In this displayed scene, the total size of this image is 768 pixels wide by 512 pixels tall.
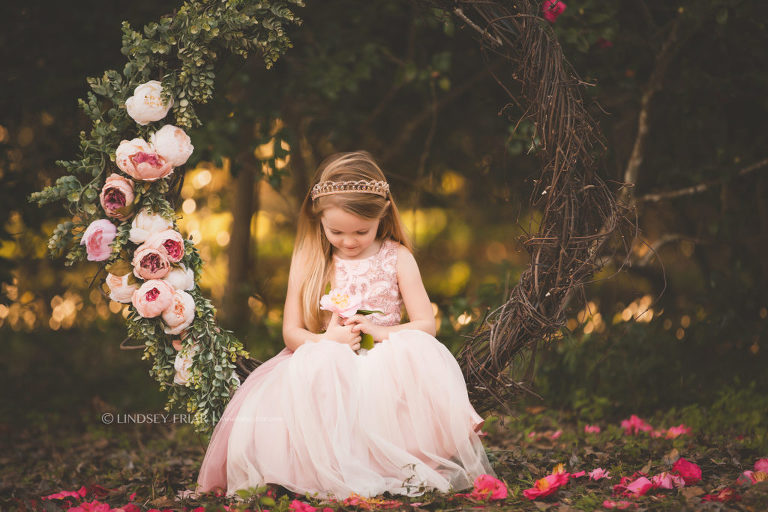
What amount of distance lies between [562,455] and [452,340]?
143 centimetres

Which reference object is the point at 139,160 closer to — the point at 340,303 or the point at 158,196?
the point at 158,196

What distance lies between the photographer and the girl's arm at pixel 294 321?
3305 mm

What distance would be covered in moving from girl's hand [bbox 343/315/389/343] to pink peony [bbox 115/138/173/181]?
1.03 meters

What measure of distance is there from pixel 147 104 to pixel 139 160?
0.78 feet

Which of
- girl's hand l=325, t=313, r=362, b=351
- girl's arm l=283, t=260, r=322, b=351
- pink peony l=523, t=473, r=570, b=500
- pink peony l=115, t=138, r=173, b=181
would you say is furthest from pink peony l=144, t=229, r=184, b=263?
pink peony l=523, t=473, r=570, b=500

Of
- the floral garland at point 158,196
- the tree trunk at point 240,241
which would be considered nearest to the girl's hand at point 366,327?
the floral garland at point 158,196

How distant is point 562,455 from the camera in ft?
11.9

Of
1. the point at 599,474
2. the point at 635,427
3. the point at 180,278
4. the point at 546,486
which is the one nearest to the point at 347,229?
the point at 180,278

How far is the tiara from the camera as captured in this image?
329cm

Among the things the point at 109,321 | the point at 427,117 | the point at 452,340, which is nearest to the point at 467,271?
the point at 427,117

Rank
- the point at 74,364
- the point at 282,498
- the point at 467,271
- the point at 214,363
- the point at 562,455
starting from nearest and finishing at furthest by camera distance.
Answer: the point at 282,498 → the point at 214,363 → the point at 562,455 → the point at 74,364 → the point at 467,271

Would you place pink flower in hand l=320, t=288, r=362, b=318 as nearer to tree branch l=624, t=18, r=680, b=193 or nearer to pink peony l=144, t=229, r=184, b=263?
pink peony l=144, t=229, r=184, b=263

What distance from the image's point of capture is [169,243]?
9.94ft

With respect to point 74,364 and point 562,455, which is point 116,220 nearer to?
point 562,455
